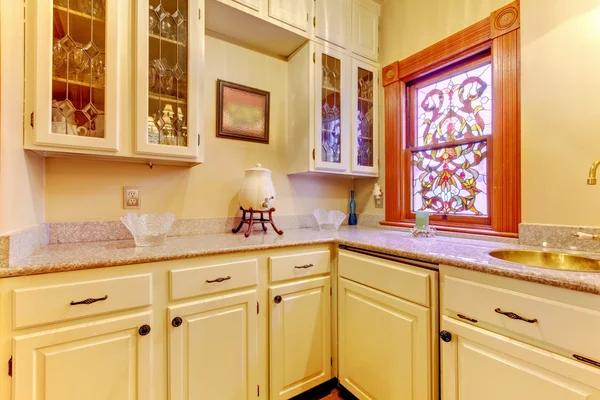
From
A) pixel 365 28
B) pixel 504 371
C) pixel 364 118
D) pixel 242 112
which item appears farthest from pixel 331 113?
pixel 504 371

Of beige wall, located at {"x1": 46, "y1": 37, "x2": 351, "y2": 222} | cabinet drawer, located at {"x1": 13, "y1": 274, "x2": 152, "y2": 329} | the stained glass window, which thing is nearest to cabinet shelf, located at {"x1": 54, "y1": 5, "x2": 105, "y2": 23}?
beige wall, located at {"x1": 46, "y1": 37, "x2": 351, "y2": 222}

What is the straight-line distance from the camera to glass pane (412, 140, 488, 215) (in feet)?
5.50

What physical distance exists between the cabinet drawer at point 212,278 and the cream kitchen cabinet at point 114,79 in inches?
23.9

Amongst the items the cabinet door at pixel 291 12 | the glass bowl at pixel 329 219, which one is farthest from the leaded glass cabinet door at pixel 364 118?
the cabinet door at pixel 291 12

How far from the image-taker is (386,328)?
4.24 feet

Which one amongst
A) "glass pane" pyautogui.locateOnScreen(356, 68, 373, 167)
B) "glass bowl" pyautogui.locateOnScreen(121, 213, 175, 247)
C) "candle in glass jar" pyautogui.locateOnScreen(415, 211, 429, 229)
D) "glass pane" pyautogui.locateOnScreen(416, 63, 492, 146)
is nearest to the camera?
"glass bowl" pyautogui.locateOnScreen(121, 213, 175, 247)

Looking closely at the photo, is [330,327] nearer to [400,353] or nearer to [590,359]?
[400,353]

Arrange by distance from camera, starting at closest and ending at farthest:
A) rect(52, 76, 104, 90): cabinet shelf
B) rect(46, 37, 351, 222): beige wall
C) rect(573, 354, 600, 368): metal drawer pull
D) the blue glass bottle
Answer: rect(573, 354, 600, 368): metal drawer pull < rect(52, 76, 104, 90): cabinet shelf < rect(46, 37, 351, 222): beige wall < the blue glass bottle

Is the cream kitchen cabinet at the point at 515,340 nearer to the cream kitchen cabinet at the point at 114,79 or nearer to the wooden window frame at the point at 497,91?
the wooden window frame at the point at 497,91

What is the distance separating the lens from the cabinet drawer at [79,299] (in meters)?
0.90

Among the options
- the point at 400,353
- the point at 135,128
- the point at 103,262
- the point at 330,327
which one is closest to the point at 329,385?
the point at 330,327

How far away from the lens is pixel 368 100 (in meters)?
2.21

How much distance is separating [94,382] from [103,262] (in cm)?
44

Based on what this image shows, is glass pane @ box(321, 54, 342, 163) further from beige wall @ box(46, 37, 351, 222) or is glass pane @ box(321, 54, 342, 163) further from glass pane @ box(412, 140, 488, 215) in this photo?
glass pane @ box(412, 140, 488, 215)
